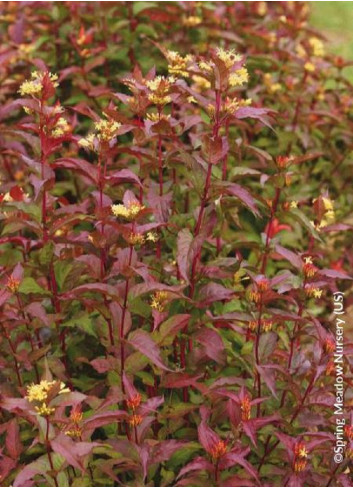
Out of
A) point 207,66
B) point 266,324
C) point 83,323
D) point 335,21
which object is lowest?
point 335,21

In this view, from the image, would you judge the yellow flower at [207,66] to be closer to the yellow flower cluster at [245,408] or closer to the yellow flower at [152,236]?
the yellow flower at [152,236]

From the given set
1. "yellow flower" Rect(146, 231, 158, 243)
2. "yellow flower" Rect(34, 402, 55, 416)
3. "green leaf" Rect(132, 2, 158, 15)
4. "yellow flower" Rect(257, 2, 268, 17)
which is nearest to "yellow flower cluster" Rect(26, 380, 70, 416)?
"yellow flower" Rect(34, 402, 55, 416)

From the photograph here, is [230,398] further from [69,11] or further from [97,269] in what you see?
[69,11]

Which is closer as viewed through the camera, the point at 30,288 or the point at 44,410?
the point at 44,410

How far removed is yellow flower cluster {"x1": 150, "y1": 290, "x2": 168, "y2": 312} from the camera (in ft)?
5.66

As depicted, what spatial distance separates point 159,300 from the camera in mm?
1738

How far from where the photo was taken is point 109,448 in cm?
167

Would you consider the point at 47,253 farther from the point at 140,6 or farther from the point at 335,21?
the point at 335,21

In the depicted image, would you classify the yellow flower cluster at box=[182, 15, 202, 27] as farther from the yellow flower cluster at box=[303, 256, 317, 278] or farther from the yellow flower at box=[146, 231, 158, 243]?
the yellow flower cluster at box=[303, 256, 317, 278]

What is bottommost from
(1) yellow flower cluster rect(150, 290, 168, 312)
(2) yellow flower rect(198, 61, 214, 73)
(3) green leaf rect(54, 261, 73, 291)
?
(3) green leaf rect(54, 261, 73, 291)

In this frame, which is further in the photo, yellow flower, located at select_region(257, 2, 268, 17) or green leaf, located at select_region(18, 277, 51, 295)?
yellow flower, located at select_region(257, 2, 268, 17)

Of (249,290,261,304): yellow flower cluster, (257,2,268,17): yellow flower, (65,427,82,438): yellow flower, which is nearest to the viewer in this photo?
(65,427,82,438): yellow flower

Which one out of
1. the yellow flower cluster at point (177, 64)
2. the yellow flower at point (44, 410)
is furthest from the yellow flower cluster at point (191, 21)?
the yellow flower at point (44, 410)

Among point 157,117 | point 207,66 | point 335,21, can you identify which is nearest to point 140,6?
point 157,117
